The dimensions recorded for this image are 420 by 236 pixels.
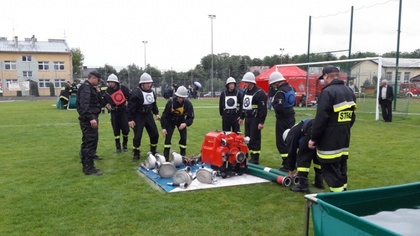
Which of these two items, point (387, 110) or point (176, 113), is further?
point (387, 110)

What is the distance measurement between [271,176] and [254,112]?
173 centimetres

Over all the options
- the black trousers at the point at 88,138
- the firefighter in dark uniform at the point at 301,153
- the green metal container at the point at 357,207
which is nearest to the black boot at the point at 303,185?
the firefighter in dark uniform at the point at 301,153

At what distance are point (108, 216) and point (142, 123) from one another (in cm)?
342

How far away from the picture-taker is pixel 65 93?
22.9m

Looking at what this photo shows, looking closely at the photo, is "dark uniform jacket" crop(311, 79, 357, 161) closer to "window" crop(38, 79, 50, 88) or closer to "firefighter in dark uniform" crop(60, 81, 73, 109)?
"firefighter in dark uniform" crop(60, 81, 73, 109)

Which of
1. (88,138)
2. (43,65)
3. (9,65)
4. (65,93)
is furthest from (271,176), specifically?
(9,65)

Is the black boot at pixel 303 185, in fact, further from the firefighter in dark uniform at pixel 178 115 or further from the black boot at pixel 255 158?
the firefighter in dark uniform at pixel 178 115

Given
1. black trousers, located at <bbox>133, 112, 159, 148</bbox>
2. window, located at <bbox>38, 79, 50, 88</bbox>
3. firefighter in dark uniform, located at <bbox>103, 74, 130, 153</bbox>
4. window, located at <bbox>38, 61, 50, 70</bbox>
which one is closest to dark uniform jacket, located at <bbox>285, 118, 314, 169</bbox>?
black trousers, located at <bbox>133, 112, 159, 148</bbox>

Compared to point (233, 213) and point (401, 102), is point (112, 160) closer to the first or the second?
point (233, 213)

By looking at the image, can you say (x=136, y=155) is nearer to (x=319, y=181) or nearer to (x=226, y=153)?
(x=226, y=153)

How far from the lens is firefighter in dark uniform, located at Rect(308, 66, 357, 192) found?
459cm

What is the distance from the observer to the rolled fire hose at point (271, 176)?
19.6 feet

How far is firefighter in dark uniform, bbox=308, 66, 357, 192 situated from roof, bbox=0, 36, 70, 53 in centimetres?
5670

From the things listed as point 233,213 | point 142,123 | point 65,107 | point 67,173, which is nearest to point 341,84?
point 233,213
